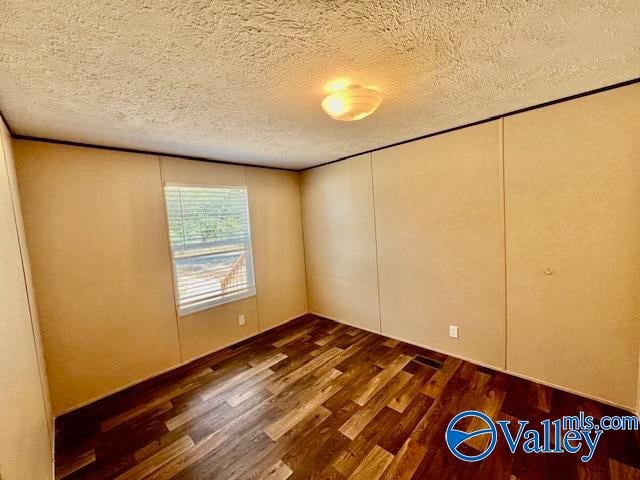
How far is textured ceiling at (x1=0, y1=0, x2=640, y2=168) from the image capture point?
958 mm

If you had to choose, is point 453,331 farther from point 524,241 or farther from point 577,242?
point 577,242

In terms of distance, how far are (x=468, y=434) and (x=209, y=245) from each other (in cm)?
292

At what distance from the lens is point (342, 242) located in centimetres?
352

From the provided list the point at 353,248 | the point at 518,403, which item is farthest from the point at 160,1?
the point at 518,403

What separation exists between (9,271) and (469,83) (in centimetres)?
272

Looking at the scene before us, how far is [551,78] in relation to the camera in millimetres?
1560

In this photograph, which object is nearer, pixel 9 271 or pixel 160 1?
pixel 160 1

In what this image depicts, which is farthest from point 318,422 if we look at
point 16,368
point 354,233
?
point 354,233

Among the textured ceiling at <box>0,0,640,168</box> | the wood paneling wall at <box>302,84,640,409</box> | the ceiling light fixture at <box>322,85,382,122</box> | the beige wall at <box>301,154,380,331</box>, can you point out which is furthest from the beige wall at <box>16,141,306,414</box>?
the wood paneling wall at <box>302,84,640,409</box>

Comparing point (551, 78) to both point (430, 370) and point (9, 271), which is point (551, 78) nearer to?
point (430, 370)

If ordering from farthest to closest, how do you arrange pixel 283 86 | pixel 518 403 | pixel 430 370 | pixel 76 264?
pixel 430 370 → pixel 76 264 → pixel 518 403 → pixel 283 86

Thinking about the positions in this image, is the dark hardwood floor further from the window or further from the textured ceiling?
the textured ceiling

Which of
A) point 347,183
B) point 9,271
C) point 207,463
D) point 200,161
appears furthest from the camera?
point 347,183

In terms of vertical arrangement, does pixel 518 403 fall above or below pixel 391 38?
below
